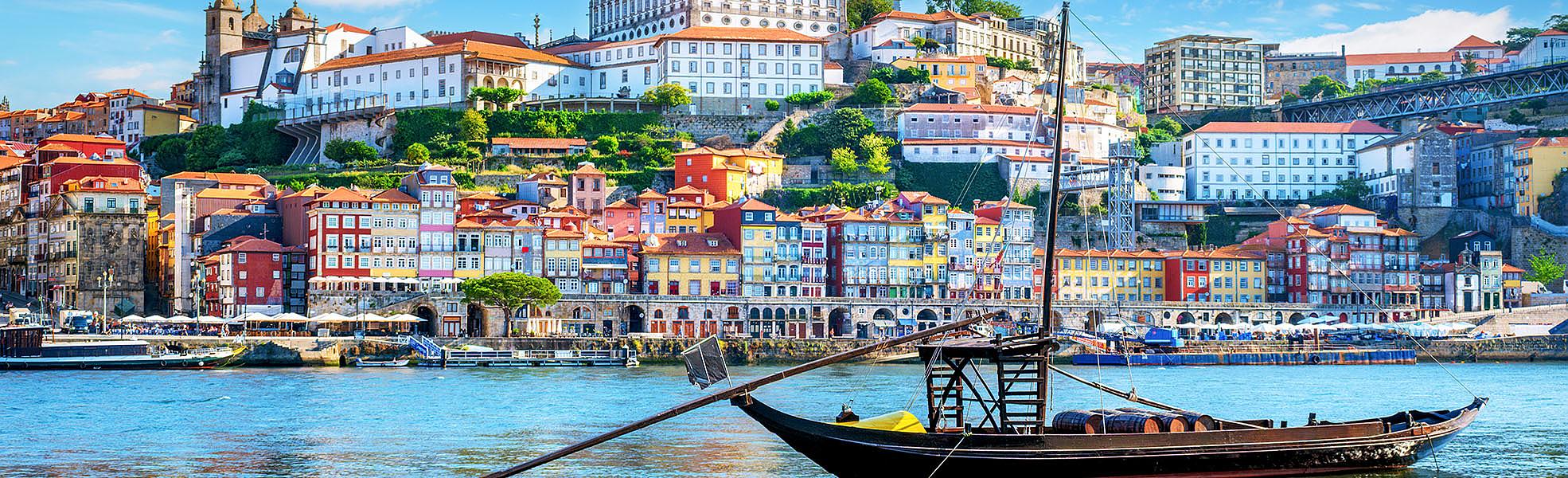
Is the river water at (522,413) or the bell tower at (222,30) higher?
the bell tower at (222,30)

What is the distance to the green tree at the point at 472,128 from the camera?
308 feet

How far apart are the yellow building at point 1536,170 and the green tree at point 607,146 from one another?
44.7m

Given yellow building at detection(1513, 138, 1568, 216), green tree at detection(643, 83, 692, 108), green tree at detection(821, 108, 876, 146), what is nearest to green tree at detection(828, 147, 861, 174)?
green tree at detection(821, 108, 876, 146)

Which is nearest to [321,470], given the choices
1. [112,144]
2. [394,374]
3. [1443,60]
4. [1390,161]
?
[394,374]

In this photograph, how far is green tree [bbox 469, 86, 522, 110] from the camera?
9662 centimetres

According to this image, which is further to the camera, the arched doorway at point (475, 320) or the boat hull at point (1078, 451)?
the arched doorway at point (475, 320)

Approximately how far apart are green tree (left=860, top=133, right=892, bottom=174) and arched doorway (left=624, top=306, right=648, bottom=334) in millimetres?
22002

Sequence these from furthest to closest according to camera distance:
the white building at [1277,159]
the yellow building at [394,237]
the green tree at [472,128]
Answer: the white building at [1277,159] < the green tree at [472,128] < the yellow building at [394,237]

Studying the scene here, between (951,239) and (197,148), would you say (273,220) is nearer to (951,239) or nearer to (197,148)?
(197,148)

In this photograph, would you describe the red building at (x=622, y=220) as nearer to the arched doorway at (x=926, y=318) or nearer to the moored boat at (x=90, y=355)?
the arched doorway at (x=926, y=318)

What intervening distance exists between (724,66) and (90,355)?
146ft

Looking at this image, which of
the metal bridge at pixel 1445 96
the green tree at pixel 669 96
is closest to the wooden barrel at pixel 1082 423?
the green tree at pixel 669 96

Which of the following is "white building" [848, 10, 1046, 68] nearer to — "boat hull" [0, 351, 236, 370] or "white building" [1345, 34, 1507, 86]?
"white building" [1345, 34, 1507, 86]

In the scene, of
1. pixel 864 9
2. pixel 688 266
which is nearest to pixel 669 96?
pixel 688 266
